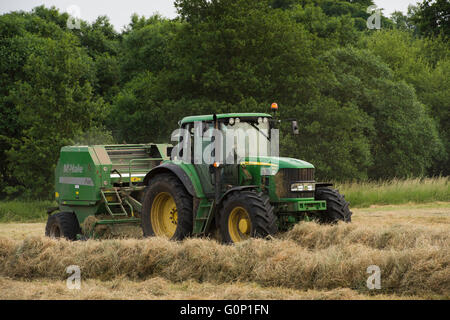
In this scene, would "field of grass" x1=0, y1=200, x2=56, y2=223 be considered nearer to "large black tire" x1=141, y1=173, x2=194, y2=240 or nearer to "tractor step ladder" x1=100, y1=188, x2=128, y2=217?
"tractor step ladder" x1=100, y1=188, x2=128, y2=217

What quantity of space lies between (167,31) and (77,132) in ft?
62.8

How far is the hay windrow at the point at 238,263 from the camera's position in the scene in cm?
898

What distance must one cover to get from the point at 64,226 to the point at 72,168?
1301 mm

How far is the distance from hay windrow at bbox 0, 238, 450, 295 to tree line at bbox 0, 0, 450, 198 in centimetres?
1661

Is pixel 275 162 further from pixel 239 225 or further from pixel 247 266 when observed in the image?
pixel 247 266

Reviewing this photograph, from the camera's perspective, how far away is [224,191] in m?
12.6

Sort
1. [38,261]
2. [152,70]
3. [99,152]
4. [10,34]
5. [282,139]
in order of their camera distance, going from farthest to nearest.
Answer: [152,70] < [10,34] < [282,139] < [99,152] < [38,261]

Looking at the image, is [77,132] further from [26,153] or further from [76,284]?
[76,284]

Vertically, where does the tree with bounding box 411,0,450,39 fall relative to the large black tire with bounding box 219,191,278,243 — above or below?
above

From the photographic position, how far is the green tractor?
1187 centimetres

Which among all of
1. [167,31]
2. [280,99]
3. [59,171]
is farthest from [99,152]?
[167,31]

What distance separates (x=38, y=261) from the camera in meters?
10.9

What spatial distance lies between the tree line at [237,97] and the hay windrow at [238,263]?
16611 millimetres

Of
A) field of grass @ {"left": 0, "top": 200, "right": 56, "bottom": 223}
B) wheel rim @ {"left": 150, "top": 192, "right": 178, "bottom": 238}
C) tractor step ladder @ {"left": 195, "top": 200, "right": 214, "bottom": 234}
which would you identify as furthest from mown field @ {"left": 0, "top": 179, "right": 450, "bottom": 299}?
field of grass @ {"left": 0, "top": 200, "right": 56, "bottom": 223}
